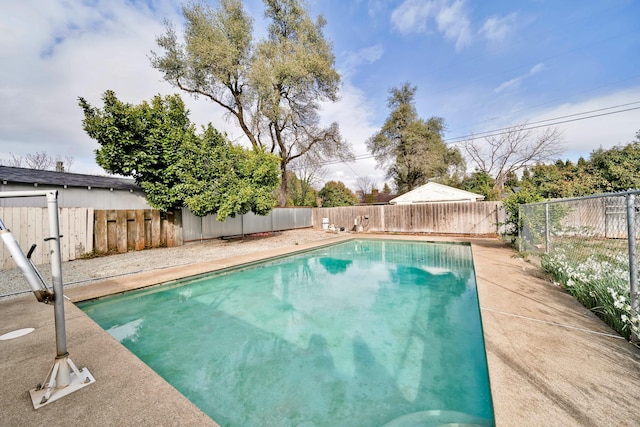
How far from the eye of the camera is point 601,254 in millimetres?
3080

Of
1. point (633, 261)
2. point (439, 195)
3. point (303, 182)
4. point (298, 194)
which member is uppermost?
point (303, 182)

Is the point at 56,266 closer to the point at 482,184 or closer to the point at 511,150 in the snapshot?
the point at 511,150

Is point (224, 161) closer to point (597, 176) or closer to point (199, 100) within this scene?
point (199, 100)

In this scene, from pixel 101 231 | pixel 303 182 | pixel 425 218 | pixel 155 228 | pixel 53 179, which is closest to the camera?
pixel 101 231

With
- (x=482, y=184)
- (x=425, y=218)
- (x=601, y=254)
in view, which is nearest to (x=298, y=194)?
(x=482, y=184)

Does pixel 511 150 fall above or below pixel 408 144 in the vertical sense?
below

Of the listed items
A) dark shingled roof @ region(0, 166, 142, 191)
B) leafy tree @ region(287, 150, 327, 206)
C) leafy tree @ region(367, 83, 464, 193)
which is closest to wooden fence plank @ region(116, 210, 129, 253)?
dark shingled roof @ region(0, 166, 142, 191)

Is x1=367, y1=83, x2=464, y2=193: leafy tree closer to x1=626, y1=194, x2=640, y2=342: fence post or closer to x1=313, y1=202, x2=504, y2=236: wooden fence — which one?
x1=313, y1=202, x2=504, y2=236: wooden fence

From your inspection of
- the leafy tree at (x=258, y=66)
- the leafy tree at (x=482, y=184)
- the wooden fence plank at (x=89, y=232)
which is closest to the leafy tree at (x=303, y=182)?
the leafy tree at (x=258, y=66)

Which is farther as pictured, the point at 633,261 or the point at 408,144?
the point at 408,144

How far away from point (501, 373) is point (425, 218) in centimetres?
1194

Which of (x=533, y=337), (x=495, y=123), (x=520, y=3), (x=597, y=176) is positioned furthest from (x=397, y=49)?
(x=533, y=337)

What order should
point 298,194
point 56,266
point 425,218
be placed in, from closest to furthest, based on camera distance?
point 56,266
point 425,218
point 298,194

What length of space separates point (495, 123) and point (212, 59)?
18.0m
